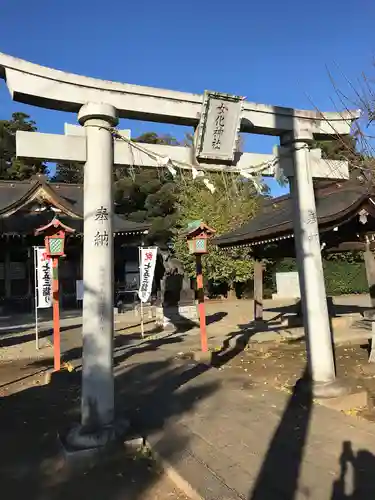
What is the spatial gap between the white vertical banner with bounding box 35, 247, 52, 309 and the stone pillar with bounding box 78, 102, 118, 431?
6706 millimetres

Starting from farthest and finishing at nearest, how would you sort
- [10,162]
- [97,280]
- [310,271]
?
1. [10,162]
2. [310,271]
3. [97,280]

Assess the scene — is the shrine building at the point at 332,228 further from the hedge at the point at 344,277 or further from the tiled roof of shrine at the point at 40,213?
the hedge at the point at 344,277

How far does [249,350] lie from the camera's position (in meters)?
10.3

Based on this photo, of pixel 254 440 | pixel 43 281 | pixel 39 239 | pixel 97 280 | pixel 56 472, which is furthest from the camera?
pixel 39 239

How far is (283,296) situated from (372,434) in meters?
22.2

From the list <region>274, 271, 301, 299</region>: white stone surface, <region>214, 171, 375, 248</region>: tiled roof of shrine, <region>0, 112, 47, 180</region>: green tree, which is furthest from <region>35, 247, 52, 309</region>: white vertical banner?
<region>0, 112, 47, 180</region>: green tree

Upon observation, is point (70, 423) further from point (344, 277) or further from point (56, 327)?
point (344, 277)

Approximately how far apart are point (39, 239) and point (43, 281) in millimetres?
9930

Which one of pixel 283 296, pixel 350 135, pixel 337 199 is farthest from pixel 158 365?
pixel 283 296

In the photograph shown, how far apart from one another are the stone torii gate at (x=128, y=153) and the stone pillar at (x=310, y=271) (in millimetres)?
13

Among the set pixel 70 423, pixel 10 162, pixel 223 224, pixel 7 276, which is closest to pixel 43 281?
pixel 70 423

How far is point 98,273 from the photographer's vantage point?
4.55 metres

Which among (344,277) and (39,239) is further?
(344,277)

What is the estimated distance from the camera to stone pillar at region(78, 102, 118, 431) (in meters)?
4.47
